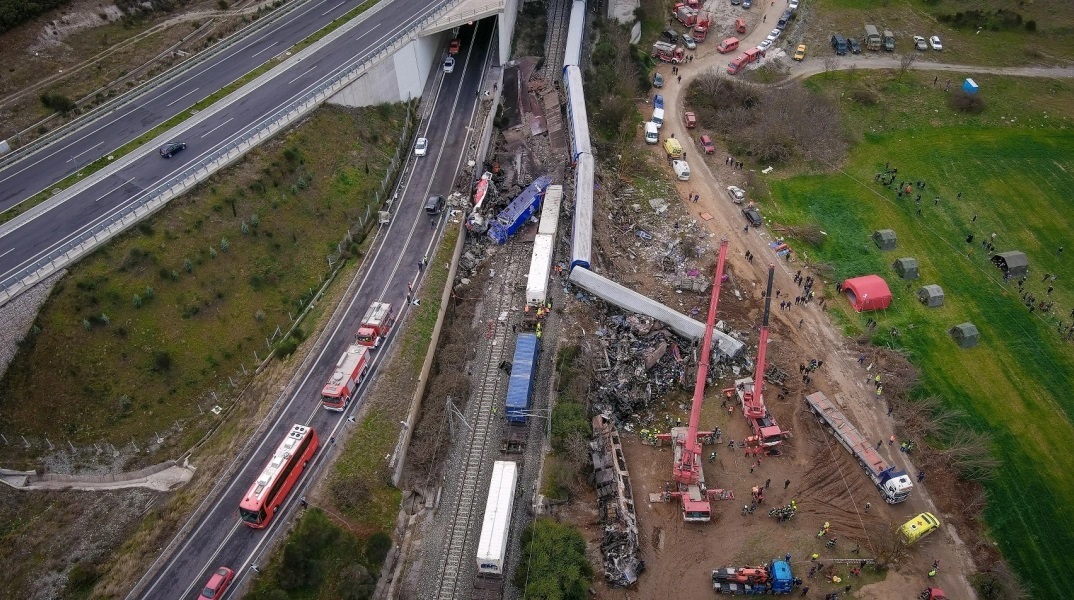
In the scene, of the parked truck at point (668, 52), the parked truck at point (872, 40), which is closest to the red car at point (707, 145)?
the parked truck at point (668, 52)

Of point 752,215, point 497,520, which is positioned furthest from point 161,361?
point 752,215

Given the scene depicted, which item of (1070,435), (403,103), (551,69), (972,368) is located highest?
(551,69)

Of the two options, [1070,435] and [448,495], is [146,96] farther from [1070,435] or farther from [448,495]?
[1070,435]

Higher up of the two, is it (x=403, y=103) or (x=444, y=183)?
(x=403, y=103)

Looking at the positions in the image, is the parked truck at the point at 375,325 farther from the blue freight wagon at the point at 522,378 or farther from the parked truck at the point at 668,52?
the parked truck at the point at 668,52

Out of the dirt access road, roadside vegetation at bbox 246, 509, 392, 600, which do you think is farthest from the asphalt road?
the dirt access road

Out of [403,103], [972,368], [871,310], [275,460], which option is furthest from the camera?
[403,103]

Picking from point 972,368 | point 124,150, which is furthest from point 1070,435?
point 124,150

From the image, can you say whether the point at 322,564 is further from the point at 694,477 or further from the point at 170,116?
the point at 170,116
